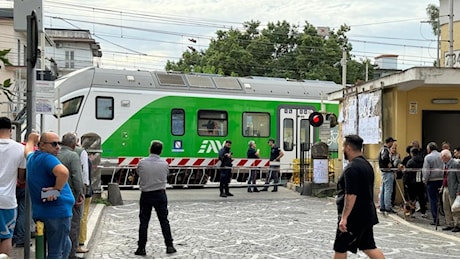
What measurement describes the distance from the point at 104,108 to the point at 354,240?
14424mm

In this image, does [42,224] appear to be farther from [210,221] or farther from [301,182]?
[301,182]

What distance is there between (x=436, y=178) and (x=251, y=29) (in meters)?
37.9

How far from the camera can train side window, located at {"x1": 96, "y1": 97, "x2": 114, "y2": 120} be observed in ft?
65.4

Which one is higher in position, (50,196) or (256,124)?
(256,124)

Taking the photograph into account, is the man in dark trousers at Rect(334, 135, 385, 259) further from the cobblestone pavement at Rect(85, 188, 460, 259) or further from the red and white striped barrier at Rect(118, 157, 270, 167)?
the red and white striped barrier at Rect(118, 157, 270, 167)

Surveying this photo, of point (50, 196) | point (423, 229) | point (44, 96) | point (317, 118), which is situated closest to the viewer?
point (50, 196)

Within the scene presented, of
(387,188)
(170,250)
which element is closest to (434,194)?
(387,188)

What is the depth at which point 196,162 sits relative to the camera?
69.2ft

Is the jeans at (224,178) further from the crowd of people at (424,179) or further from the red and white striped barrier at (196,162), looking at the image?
the crowd of people at (424,179)

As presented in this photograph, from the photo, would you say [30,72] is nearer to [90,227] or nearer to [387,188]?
[90,227]

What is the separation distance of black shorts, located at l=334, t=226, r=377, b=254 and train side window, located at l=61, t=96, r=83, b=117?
1430 cm

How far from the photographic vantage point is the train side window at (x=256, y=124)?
72.7ft

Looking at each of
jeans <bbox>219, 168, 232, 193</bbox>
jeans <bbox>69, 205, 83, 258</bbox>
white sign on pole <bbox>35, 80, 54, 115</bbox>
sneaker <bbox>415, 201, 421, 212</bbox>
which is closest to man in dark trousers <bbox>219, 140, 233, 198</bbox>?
jeans <bbox>219, 168, 232, 193</bbox>

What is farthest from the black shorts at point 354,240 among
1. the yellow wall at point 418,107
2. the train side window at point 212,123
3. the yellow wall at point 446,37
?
the yellow wall at point 446,37
